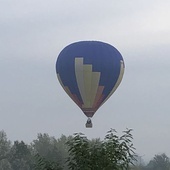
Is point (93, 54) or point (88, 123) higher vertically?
point (93, 54)

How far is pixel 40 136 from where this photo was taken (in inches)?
3723

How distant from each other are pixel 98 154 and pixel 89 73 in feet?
74.2

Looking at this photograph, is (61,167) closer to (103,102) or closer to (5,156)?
(103,102)

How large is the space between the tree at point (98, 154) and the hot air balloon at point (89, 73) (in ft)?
71.8

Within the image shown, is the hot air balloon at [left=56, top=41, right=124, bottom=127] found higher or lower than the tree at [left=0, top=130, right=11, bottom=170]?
lower

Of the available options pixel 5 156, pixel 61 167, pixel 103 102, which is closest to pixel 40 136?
pixel 5 156

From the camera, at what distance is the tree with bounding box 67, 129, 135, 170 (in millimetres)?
10086

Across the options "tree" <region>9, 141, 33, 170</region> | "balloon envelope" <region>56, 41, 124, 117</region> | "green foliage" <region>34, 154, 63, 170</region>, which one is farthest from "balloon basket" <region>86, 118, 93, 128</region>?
"tree" <region>9, 141, 33, 170</region>

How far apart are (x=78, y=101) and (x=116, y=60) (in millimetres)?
2890

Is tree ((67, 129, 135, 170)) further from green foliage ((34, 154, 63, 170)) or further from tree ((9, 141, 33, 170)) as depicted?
tree ((9, 141, 33, 170))

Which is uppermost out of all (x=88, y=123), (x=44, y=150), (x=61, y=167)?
(x=44, y=150)

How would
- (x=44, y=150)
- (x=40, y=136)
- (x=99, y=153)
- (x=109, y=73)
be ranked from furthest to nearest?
(x=40, y=136) < (x=44, y=150) < (x=109, y=73) < (x=99, y=153)

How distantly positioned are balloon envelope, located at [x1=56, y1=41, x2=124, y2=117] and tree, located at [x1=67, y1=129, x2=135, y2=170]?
862 inches

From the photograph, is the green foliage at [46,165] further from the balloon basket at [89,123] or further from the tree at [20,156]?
the tree at [20,156]
